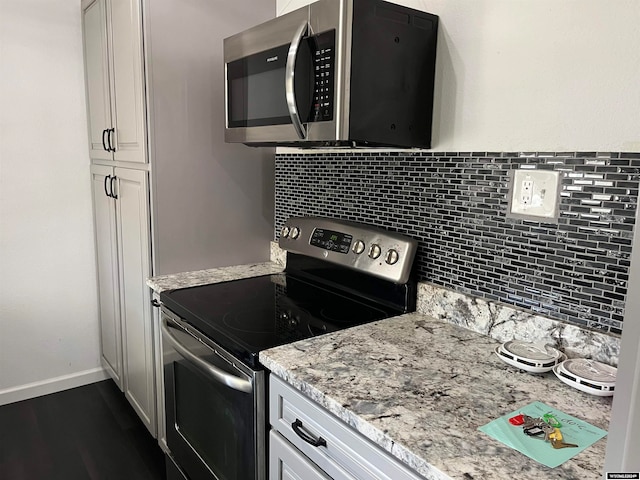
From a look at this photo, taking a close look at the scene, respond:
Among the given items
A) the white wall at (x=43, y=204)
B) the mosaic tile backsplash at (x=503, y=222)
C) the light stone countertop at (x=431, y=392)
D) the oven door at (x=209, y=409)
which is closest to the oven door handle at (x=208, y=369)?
the oven door at (x=209, y=409)

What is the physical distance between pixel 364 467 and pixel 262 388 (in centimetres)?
37

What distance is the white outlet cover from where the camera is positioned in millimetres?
1128

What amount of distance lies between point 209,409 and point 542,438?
0.95 meters

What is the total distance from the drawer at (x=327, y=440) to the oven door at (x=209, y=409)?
0.26ft

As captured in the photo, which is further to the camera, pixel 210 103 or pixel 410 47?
pixel 210 103

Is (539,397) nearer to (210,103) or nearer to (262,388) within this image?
(262,388)

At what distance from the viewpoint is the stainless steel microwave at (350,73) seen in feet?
4.01

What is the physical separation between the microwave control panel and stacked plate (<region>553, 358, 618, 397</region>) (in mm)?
807

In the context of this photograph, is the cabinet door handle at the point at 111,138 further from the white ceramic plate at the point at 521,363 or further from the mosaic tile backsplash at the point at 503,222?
the white ceramic plate at the point at 521,363

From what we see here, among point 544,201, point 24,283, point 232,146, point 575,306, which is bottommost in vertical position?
point 24,283

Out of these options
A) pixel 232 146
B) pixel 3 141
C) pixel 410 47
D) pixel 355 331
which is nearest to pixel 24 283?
pixel 3 141

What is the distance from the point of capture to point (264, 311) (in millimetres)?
1467

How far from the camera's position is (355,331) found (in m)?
1.29

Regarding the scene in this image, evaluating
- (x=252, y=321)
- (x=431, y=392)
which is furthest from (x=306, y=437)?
(x=252, y=321)
